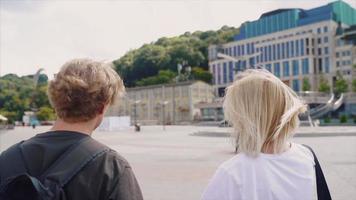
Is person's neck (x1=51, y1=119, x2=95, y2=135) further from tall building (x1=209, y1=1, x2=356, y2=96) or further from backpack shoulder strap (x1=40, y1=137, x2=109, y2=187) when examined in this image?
tall building (x1=209, y1=1, x2=356, y2=96)

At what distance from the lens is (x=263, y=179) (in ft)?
7.00

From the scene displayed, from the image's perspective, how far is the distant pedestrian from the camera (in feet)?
5.91

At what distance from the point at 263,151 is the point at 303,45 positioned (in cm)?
9172

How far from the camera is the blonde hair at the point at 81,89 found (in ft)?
6.77

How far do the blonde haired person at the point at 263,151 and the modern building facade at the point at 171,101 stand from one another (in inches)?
3309

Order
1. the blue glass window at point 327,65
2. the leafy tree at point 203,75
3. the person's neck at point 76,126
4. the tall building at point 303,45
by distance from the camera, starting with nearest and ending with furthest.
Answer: the person's neck at point 76,126 < the tall building at point 303,45 < the blue glass window at point 327,65 < the leafy tree at point 203,75

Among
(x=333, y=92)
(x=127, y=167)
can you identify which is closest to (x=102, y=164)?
(x=127, y=167)

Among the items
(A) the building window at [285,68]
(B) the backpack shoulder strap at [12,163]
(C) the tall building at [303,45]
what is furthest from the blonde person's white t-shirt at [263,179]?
(A) the building window at [285,68]

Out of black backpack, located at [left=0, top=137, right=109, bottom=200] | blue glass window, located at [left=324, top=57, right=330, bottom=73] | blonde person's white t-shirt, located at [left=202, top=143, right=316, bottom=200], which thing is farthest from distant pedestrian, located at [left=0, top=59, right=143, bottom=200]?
blue glass window, located at [left=324, top=57, right=330, bottom=73]

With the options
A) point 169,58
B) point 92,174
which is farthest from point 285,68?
point 92,174

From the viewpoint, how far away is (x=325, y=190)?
2.25 m

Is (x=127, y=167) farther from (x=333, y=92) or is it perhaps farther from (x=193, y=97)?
(x=193, y=97)

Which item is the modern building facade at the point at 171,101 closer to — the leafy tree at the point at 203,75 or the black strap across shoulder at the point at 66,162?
the leafy tree at the point at 203,75

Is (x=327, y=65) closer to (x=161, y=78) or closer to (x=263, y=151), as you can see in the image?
(x=161, y=78)
